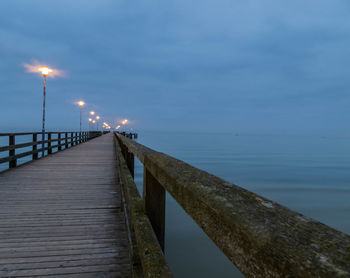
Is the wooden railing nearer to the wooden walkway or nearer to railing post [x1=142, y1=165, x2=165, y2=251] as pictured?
the wooden walkway

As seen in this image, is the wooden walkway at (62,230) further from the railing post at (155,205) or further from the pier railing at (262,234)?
the pier railing at (262,234)

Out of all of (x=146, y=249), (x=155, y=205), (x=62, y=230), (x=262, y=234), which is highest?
(x=262, y=234)

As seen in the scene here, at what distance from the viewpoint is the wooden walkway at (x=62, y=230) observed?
2.35m

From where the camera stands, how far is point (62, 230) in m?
3.14

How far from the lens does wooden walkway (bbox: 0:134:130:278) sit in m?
2.35

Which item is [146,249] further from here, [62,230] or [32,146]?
[32,146]

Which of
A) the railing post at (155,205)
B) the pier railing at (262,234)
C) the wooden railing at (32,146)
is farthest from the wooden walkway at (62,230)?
the wooden railing at (32,146)

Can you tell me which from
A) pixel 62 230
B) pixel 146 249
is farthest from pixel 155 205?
pixel 62 230

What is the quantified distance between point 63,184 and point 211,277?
4361 millimetres

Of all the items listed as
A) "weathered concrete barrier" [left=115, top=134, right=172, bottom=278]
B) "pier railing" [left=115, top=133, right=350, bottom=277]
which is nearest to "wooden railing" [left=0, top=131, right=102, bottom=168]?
"weathered concrete barrier" [left=115, top=134, right=172, bottom=278]


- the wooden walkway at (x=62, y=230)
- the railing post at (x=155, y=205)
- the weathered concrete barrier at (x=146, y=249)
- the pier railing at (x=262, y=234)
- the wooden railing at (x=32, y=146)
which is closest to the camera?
the pier railing at (x=262, y=234)

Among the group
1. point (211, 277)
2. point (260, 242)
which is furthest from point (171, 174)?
point (211, 277)

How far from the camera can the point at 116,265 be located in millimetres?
2371

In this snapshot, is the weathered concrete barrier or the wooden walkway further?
the wooden walkway
